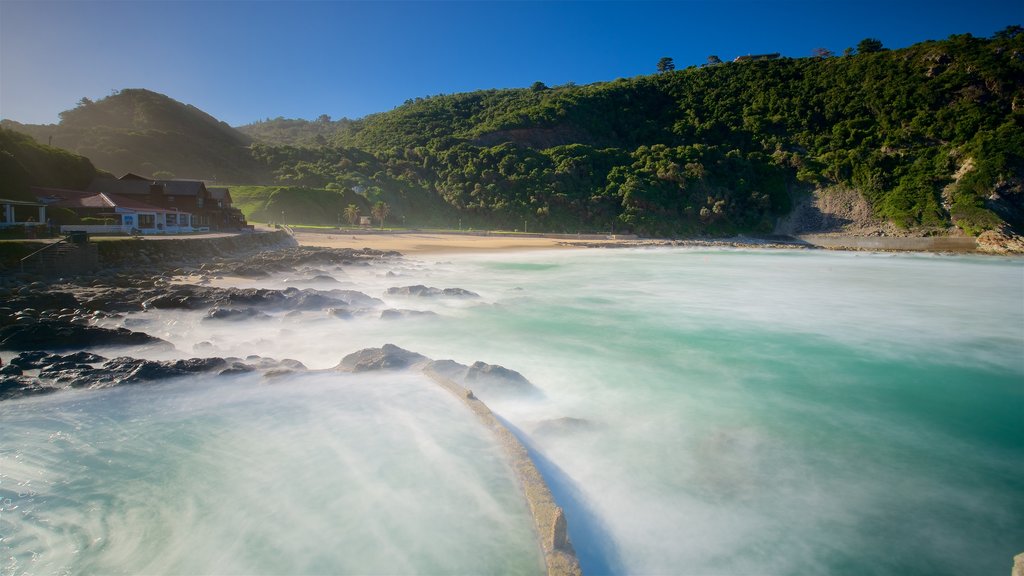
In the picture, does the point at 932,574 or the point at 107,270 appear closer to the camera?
the point at 932,574

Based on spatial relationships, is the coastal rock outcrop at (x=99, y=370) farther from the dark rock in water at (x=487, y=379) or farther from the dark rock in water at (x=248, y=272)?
the dark rock in water at (x=248, y=272)

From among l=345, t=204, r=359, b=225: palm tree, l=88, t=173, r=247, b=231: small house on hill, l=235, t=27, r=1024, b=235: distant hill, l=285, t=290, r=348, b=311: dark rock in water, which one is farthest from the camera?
l=235, t=27, r=1024, b=235: distant hill

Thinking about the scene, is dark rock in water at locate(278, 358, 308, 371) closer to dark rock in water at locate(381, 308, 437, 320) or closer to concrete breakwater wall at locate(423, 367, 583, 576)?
concrete breakwater wall at locate(423, 367, 583, 576)

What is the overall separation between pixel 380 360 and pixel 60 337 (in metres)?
5.51

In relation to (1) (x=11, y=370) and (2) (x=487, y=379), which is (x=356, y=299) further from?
(2) (x=487, y=379)

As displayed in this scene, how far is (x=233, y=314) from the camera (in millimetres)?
9750

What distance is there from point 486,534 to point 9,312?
36.9 feet

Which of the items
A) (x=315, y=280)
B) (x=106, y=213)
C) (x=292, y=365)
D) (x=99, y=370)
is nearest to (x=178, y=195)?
(x=106, y=213)

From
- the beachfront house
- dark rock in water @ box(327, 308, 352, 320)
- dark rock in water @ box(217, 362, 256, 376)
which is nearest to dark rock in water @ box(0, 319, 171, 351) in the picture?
dark rock in water @ box(217, 362, 256, 376)

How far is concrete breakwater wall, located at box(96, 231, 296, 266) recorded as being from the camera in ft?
50.8

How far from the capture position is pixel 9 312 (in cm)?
892

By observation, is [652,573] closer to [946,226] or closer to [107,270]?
[107,270]

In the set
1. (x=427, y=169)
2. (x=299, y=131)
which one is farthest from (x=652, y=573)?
(x=299, y=131)

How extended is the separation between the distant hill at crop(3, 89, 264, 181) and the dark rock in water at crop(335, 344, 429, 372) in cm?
5995
